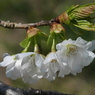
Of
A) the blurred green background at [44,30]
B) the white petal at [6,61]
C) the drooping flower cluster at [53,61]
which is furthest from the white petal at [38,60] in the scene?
the blurred green background at [44,30]

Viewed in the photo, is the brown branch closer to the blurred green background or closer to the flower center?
the flower center

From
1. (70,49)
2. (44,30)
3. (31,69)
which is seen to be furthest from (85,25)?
(44,30)

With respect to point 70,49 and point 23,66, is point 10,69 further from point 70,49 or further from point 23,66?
point 70,49

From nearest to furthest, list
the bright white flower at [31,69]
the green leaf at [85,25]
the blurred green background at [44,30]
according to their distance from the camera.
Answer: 1. the green leaf at [85,25]
2. the bright white flower at [31,69]
3. the blurred green background at [44,30]

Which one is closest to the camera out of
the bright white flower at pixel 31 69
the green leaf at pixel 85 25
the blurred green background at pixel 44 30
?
the green leaf at pixel 85 25

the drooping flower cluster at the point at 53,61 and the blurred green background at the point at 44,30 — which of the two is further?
the blurred green background at the point at 44,30

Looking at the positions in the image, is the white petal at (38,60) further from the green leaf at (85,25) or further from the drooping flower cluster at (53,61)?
the green leaf at (85,25)

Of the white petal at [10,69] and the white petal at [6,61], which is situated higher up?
the white petal at [6,61]
